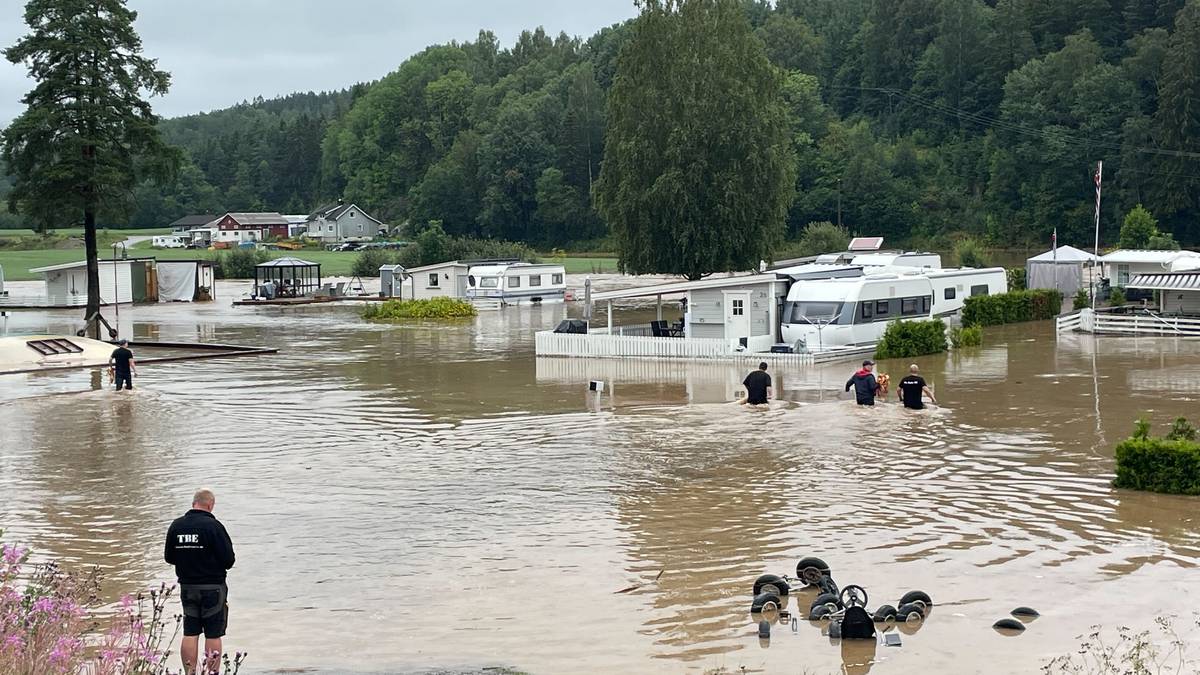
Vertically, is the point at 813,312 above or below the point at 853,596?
above

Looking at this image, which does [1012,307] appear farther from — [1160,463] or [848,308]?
[1160,463]

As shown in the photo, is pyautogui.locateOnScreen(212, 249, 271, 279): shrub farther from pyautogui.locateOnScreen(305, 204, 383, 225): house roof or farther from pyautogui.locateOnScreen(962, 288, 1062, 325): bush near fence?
pyautogui.locateOnScreen(305, 204, 383, 225): house roof

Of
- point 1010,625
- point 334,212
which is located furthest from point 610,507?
point 334,212

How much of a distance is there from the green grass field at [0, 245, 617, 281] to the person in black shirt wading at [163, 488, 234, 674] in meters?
84.0

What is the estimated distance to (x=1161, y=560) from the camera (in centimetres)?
1565

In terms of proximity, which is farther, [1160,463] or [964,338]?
[964,338]

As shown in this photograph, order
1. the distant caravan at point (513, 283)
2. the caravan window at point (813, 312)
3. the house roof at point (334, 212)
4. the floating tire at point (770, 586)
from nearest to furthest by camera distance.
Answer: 1. the floating tire at point (770, 586)
2. the caravan window at point (813, 312)
3. the distant caravan at point (513, 283)
4. the house roof at point (334, 212)

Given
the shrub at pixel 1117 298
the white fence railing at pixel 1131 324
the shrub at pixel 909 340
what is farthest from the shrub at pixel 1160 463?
the shrub at pixel 1117 298

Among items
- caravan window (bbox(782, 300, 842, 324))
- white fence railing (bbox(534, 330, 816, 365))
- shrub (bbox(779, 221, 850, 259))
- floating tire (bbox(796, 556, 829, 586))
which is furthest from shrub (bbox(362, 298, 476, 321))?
floating tire (bbox(796, 556, 829, 586))

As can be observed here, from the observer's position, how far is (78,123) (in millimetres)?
55031

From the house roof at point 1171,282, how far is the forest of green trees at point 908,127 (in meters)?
51.9

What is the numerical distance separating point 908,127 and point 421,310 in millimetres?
79475

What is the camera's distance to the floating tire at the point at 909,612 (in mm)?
13352

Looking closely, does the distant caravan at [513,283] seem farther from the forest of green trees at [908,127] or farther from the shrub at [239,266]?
the forest of green trees at [908,127]
